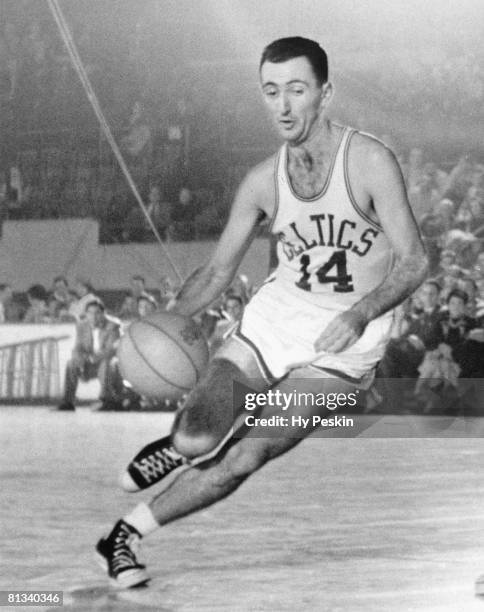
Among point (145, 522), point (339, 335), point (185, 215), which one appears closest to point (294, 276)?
point (339, 335)

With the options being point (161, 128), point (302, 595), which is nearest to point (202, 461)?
point (302, 595)

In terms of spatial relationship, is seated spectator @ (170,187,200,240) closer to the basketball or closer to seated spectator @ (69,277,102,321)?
seated spectator @ (69,277,102,321)

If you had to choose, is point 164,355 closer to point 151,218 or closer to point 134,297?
point 134,297

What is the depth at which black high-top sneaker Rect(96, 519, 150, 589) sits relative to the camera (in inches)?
101

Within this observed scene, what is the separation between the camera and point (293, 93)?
2.70 meters

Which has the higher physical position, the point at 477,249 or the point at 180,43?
the point at 180,43

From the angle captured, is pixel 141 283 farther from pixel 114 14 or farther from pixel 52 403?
pixel 114 14

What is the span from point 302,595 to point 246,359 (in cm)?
57

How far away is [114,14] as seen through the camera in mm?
5590

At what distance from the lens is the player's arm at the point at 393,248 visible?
2.40 meters

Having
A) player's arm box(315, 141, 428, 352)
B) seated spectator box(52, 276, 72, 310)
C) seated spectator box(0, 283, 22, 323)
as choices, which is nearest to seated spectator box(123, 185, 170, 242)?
seated spectator box(52, 276, 72, 310)

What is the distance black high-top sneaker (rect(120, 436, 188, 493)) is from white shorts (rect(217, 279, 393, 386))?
0.26 m

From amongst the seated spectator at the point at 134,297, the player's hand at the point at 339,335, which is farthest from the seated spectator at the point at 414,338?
the player's hand at the point at 339,335

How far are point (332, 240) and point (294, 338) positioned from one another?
235 mm
